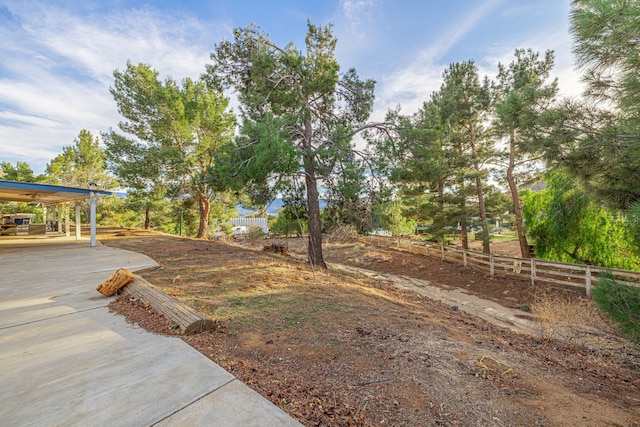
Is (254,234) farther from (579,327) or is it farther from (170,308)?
(579,327)

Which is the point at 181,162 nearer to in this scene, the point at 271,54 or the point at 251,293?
the point at 271,54

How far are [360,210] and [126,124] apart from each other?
1366 centimetres

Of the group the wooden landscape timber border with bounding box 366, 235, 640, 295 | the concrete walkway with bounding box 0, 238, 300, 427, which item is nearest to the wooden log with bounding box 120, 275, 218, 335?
the concrete walkway with bounding box 0, 238, 300, 427

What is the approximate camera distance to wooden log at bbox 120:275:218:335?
3.15 meters

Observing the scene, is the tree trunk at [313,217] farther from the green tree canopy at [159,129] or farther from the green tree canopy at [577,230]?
the green tree canopy at [577,230]

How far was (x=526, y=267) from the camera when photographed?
1023 centimetres

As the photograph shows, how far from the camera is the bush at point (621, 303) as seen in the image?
2.39 m

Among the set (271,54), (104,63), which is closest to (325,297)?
(271,54)

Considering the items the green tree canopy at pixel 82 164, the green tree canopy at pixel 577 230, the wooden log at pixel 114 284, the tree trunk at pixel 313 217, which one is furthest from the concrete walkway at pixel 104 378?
the green tree canopy at pixel 82 164

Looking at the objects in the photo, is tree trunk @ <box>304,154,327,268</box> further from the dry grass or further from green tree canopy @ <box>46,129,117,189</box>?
green tree canopy @ <box>46,129,117,189</box>

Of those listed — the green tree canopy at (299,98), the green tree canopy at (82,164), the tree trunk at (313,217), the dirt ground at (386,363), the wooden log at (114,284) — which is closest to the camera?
the dirt ground at (386,363)

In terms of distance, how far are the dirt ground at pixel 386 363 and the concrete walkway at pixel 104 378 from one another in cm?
22

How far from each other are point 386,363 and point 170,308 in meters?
2.90

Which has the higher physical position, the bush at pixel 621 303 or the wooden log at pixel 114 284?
the bush at pixel 621 303
